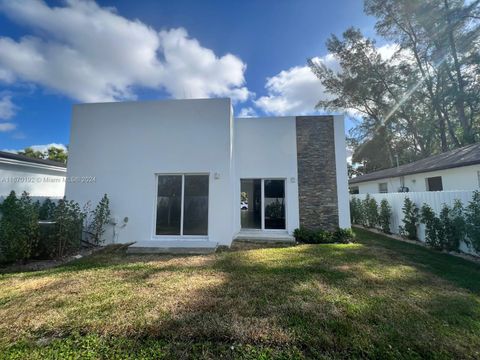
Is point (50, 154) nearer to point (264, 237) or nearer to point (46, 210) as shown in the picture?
point (46, 210)

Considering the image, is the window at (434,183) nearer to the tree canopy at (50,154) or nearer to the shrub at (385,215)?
the shrub at (385,215)

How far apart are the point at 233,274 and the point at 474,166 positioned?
45.1 feet

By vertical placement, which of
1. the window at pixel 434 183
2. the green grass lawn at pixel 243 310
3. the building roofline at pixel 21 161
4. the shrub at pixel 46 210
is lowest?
the green grass lawn at pixel 243 310

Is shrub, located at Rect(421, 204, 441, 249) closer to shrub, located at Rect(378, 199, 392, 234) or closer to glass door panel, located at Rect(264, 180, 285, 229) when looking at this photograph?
shrub, located at Rect(378, 199, 392, 234)

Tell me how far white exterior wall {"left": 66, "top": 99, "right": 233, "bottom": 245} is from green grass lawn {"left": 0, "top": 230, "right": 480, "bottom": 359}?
2937 mm

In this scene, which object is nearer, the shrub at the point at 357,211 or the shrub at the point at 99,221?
the shrub at the point at 99,221

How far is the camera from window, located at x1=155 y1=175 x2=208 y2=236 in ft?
30.9

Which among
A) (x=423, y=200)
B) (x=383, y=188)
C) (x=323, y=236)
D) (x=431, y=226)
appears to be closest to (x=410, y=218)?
(x=423, y=200)

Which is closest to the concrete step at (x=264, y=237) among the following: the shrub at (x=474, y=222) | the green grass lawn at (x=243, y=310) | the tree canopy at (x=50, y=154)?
the green grass lawn at (x=243, y=310)

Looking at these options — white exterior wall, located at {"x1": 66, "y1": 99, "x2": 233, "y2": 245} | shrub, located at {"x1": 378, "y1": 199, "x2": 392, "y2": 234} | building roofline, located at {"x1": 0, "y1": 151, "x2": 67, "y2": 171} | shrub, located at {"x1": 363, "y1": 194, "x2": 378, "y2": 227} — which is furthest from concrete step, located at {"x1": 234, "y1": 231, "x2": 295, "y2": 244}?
building roofline, located at {"x1": 0, "y1": 151, "x2": 67, "y2": 171}

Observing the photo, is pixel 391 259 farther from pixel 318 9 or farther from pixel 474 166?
pixel 318 9

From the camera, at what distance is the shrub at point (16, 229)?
6.75 meters

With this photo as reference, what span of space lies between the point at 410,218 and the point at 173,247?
10.7 m

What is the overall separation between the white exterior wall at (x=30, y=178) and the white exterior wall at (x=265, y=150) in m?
10.2
